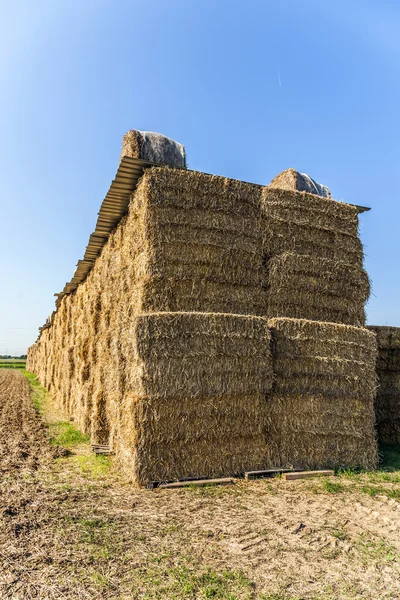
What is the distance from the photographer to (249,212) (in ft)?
30.0

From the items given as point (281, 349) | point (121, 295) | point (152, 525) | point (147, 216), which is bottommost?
point (152, 525)

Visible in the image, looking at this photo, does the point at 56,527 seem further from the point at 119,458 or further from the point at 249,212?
the point at 249,212

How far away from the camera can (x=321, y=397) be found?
8.45m

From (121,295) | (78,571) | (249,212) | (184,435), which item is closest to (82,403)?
(121,295)

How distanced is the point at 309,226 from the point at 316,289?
1295mm

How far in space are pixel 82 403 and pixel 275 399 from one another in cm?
682

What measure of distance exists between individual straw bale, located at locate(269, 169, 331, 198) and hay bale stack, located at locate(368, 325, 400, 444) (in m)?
3.42

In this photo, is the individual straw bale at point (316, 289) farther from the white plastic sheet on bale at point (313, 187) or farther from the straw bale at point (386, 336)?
the white plastic sheet on bale at point (313, 187)

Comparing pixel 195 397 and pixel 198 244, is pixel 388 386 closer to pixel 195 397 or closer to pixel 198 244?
pixel 195 397

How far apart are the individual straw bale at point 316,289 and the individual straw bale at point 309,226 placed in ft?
0.75

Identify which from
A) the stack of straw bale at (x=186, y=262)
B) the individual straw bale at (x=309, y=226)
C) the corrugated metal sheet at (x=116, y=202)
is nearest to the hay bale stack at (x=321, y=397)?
the stack of straw bale at (x=186, y=262)

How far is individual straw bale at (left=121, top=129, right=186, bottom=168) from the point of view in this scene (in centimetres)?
925

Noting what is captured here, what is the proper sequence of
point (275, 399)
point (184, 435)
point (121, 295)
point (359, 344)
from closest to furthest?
point (184, 435), point (275, 399), point (359, 344), point (121, 295)

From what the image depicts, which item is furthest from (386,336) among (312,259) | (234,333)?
(234,333)
